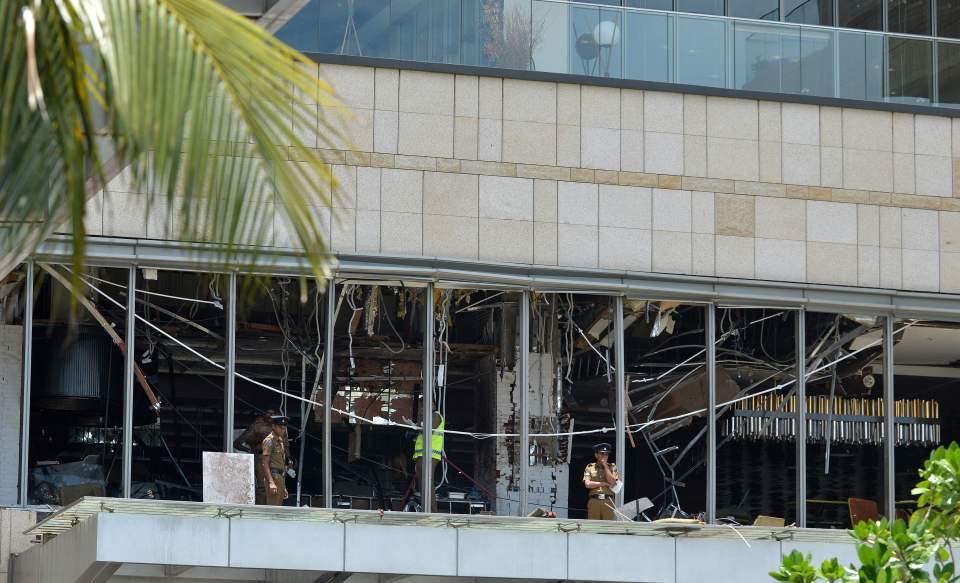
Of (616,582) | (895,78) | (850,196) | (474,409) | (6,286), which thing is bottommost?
(616,582)

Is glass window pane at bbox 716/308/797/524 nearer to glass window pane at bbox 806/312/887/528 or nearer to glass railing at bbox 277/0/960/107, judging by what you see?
glass window pane at bbox 806/312/887/528

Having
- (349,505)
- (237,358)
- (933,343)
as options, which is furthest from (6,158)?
(933,343)

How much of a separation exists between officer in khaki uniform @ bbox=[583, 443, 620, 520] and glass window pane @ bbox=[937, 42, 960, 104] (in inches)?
268

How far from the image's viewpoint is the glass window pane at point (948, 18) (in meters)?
22.0

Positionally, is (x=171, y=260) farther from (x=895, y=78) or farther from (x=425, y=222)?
(x=895, y=78)

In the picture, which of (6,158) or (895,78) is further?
(895,78)

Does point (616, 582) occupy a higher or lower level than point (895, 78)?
lower

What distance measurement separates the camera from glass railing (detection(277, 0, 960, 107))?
63.1 feet

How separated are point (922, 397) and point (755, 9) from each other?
9.16 metres

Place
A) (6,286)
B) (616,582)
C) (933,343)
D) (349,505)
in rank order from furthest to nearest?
(933,343) < (349,505) < (6,286) < (616,582)

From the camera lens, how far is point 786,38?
2094 cm

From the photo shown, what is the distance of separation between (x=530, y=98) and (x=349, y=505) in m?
5.75

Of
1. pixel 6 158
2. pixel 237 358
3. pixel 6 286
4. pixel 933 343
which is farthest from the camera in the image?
pixel 933 343

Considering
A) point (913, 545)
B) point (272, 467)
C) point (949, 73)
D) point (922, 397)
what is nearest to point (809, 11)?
point (949, 73)
